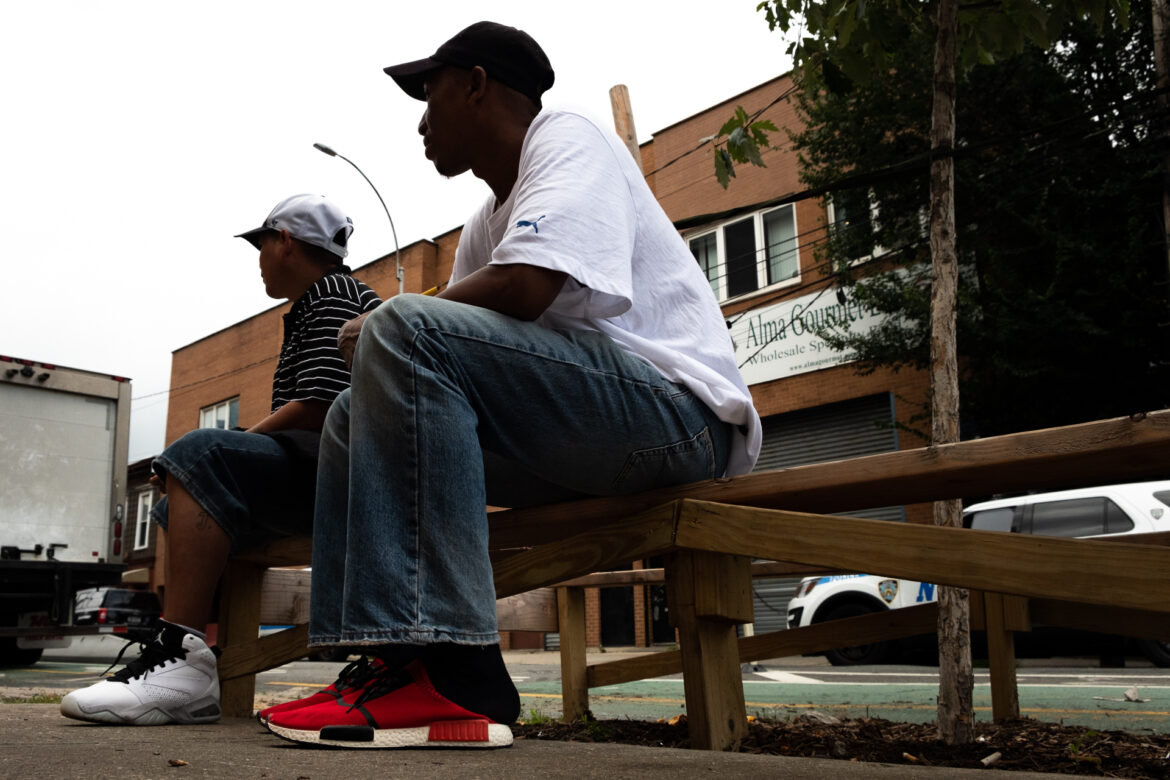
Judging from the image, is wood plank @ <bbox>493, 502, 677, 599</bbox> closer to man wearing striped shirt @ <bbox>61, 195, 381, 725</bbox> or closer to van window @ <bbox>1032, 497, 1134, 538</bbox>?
man wearing striped shirt @ <bbox>61, 195, 381, 725</bbox>

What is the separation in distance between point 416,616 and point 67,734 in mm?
1063

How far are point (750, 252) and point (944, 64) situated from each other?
43.0 ft

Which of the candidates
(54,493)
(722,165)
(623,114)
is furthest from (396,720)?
(54,493)

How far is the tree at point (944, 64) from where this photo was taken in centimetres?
368

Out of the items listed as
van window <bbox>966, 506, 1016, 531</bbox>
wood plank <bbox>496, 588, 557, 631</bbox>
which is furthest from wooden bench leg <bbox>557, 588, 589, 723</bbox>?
van window <bbox>966, 506, 1016, 531</bbox>

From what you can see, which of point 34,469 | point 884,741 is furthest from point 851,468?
point 34,469

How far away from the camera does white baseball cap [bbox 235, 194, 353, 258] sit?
10.8ft

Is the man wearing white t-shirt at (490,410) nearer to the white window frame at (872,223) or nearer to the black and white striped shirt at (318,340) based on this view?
the black and white striped shirt at (318,340)

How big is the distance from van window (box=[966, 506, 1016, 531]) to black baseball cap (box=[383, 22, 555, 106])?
9.30 meters

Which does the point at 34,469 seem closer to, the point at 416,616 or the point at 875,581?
the point at 875,581

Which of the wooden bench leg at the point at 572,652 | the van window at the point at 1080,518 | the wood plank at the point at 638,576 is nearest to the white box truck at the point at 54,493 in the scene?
the wooden bench leg at the point at 572,652

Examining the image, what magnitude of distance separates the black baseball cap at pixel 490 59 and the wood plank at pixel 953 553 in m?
1.14

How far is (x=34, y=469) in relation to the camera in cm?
1287

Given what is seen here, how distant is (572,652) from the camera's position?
488 cm
